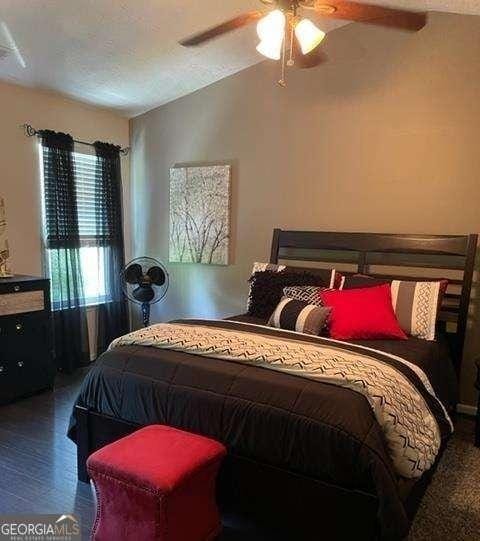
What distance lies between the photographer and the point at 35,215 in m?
3.89

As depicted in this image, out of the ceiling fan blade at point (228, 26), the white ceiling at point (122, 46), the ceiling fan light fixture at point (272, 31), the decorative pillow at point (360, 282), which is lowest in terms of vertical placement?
the decorative pillow at point (360, 282)

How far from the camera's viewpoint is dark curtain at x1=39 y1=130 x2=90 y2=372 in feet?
12.8

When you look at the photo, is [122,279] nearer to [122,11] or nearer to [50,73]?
[50,73]

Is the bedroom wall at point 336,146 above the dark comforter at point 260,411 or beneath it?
above

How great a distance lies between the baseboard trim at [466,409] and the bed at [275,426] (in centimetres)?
82

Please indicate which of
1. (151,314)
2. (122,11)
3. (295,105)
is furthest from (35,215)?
(295,105)

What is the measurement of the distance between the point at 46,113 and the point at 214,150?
1.50 meters

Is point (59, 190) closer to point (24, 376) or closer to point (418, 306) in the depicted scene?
point (24, 376)

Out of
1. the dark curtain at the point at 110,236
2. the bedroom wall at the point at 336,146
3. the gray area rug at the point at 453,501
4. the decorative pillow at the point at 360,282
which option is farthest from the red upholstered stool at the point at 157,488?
the dark curtain at the point at 110,236

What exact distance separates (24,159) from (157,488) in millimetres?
3127

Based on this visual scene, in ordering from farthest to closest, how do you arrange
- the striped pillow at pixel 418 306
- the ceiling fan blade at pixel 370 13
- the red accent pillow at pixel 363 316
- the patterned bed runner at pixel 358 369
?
1. the striped pillow at pixel 418 306
2. the red accent pillow at pixel 363 316
3. the ceiling fan blade at pixel 370 13
4. the patterned bed runner at pixel 358 369

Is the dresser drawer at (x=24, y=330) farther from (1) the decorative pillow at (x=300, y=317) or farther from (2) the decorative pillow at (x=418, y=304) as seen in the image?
(2) the decorative pillow at (x=418, y=304)

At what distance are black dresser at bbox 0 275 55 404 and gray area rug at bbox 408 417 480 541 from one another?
9.21ft

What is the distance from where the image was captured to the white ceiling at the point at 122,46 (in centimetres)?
284
